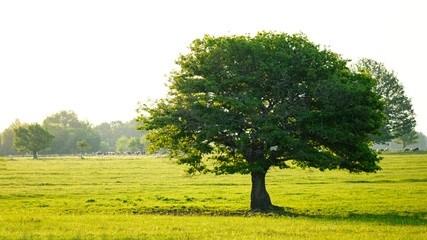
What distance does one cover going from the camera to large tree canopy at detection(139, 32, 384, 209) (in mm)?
25922

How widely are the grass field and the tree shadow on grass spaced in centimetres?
6

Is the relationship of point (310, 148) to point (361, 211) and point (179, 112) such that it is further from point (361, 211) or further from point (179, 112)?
point (179, 112)

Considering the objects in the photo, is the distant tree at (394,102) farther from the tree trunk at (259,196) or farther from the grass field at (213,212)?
the tree trunk at (259,196)

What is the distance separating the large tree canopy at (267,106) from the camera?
2592cm

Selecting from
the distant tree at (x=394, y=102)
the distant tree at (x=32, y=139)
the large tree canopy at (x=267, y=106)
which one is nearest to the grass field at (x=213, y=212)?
the large tree canopy at (x=267, y=106)

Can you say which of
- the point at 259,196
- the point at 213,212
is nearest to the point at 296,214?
the point at 259,196

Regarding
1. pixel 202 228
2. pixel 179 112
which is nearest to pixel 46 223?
pixel 202 228

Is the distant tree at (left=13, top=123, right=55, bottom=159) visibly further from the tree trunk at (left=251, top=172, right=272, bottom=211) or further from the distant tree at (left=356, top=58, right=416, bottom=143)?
the tree trunk at (left=251, top=172, right=272, bottom=211)

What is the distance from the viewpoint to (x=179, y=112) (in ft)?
87.8

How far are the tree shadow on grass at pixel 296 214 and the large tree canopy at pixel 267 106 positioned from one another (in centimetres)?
319

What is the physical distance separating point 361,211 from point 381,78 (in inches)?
3977

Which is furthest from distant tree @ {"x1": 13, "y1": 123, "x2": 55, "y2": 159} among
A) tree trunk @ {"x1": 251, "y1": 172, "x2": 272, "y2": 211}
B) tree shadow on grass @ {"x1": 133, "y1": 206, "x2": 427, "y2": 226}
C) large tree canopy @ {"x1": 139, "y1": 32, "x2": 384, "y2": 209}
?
tree trunk @ {"x1": 251, "y1": 172, "x2": 272, "y2": 211}

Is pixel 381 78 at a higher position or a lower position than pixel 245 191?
higher

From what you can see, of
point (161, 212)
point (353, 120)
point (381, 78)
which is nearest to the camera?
point (353, 120)
